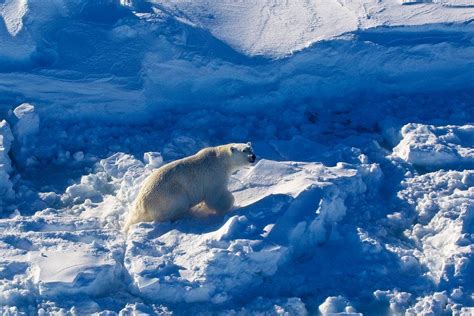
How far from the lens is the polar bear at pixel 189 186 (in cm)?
837

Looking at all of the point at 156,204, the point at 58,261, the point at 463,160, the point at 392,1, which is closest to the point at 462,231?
the point at 463,160

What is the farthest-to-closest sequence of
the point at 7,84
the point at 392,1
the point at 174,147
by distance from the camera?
the point at 392,1, the point at 7,84, the point at 174,147

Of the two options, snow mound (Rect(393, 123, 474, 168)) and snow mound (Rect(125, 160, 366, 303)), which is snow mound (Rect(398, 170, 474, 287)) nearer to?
snow mound (Rect(393, 123, 474, 168))

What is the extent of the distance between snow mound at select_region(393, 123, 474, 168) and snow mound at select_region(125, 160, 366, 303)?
1241 mm

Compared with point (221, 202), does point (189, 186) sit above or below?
above

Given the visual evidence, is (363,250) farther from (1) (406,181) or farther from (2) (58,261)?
(2) (58,261)

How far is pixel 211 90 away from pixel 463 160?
3.71 m

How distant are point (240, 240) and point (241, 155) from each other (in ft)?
3.92

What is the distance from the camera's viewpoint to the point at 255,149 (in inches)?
392

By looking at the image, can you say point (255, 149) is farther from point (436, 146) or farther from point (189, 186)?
point (436, 146)

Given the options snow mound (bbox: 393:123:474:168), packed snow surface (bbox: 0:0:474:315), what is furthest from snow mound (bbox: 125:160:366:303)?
snow mound (bbox: 393:123:474:168)

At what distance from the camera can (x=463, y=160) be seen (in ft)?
32.2

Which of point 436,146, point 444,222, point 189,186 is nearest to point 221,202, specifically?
point 189,186

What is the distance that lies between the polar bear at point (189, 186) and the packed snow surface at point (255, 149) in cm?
19
